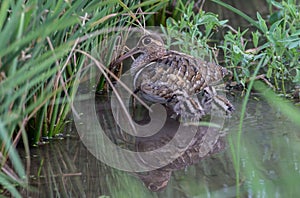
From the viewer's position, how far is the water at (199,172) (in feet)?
12.7

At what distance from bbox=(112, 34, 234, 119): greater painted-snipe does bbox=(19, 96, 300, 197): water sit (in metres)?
0.40

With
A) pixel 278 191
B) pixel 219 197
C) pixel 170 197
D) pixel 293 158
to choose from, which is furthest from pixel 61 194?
pixel 293 158

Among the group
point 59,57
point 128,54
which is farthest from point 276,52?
point 59,57

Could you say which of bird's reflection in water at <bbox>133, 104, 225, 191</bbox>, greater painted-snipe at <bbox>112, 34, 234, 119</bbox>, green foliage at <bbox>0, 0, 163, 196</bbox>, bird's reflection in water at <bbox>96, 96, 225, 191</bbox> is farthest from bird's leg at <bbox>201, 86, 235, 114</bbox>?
green foliage at <bbox>0, 0, 163, 196</bbox>

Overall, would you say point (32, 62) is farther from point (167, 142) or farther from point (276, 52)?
point (276, 52)

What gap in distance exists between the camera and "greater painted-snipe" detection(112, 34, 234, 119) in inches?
204

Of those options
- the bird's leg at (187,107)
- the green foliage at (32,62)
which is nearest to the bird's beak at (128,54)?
the bird's leg at (187,107)

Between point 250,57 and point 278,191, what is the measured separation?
201cm

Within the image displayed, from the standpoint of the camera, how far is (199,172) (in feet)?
13.8

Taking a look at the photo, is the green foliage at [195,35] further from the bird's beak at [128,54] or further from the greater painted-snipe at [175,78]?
the bird's beak at [128,54]

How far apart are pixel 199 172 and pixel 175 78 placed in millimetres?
1204

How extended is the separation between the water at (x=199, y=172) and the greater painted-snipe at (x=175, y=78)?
0.40m

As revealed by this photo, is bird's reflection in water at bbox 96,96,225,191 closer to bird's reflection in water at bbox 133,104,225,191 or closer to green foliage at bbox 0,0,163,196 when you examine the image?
bird's reflection in water at bbox 133,104,225,191

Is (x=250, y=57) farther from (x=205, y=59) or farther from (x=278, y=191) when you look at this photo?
(x=278, y=191)
